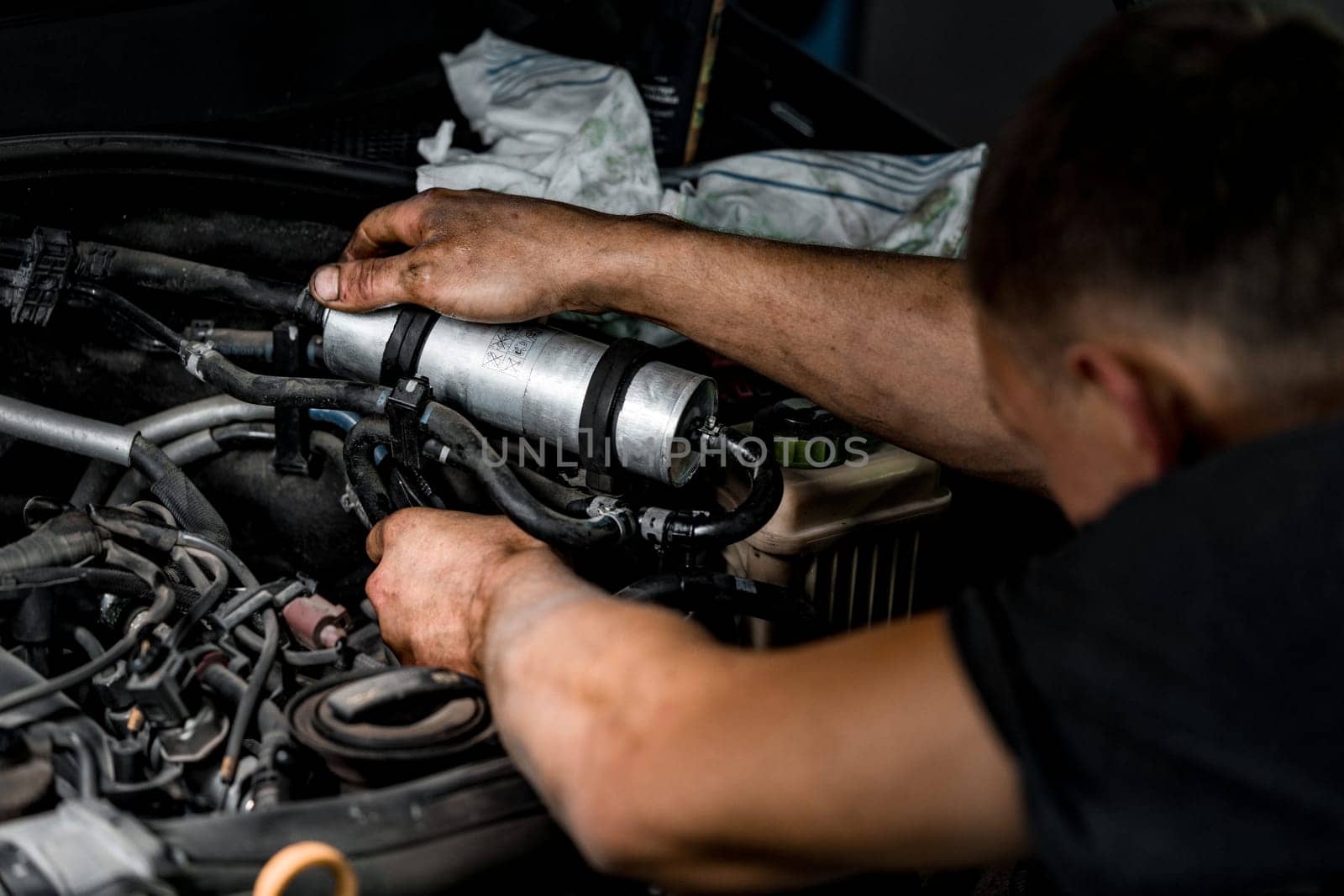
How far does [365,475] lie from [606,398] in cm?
25

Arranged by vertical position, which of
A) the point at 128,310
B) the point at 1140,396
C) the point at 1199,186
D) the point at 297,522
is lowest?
the point at 297,522

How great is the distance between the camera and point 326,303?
3.81ft

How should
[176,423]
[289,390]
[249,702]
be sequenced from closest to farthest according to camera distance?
[249,702], [289,390], [176,423]

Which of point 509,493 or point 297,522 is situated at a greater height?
point 509,493

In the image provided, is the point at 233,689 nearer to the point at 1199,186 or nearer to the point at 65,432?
the point at 65,432

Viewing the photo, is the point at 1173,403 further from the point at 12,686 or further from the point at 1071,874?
the point at 12,686

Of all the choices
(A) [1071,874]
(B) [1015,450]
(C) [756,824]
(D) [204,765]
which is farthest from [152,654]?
(B) [1015,450]

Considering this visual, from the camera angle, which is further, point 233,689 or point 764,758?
point 233,689

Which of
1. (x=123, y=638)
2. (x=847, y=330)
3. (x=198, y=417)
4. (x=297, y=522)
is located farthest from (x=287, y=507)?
(x=847, y=330)

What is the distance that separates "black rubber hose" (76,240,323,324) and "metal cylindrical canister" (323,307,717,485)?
7 centimetres

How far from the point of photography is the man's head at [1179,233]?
59 cm

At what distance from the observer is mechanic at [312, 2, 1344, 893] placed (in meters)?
0.57

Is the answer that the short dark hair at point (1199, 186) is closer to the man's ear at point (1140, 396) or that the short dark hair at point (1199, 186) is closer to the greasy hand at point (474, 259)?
the man's ear at point (1140, 396)

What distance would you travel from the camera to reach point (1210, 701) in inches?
22.3
